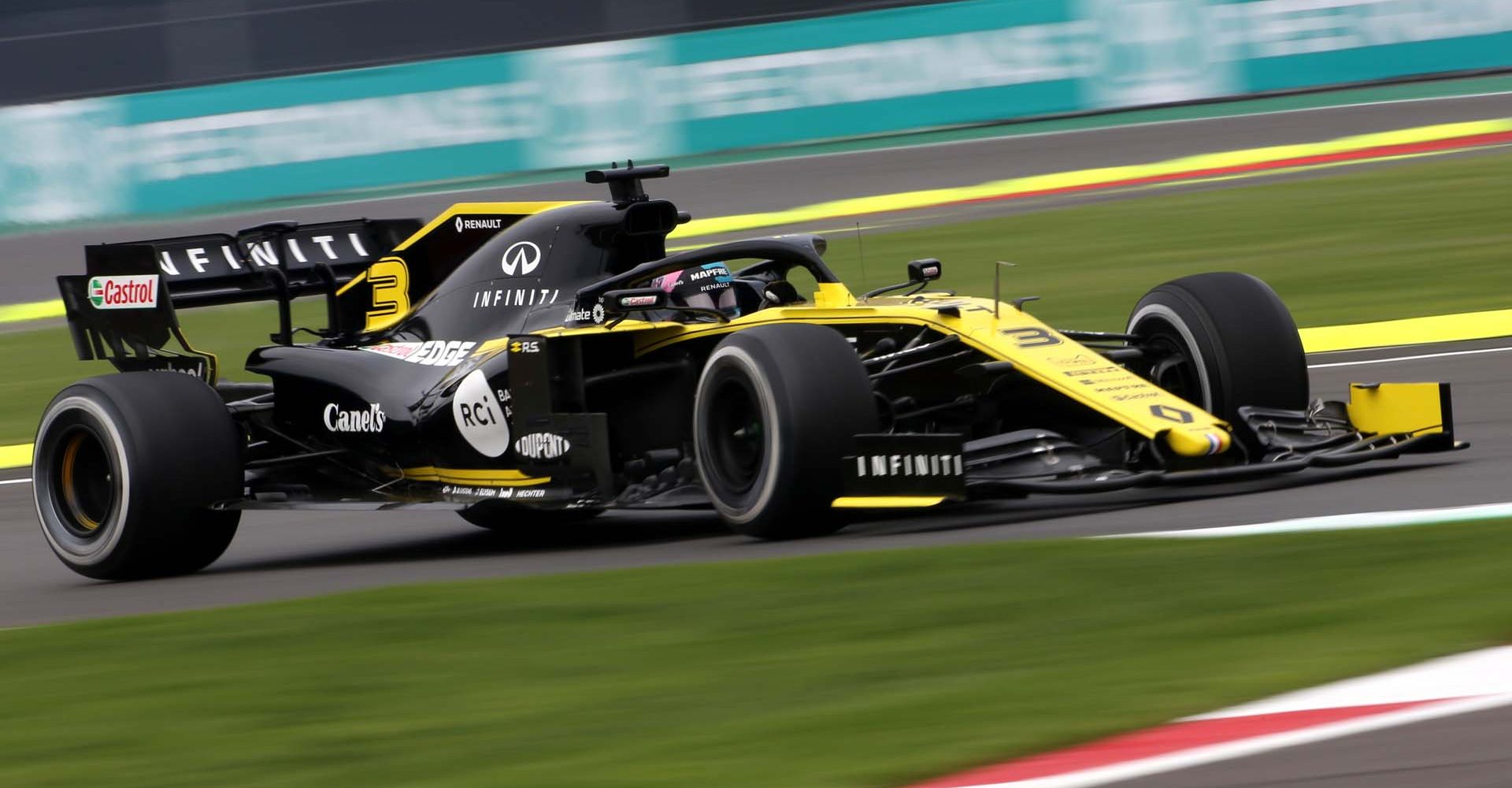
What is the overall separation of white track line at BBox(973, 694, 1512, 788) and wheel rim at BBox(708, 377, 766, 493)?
3.54m

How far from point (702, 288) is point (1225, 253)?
941cm

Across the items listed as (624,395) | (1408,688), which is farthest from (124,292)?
(1408,688)

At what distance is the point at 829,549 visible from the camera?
25.6ft

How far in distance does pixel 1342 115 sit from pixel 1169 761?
21.3 metres

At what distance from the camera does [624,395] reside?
902 cm

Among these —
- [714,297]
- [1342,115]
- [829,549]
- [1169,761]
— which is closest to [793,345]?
[829,549]

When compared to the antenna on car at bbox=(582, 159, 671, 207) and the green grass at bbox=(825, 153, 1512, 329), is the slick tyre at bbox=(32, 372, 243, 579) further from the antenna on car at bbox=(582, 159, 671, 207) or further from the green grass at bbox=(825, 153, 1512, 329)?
the green grass at bbox=(825, 153, 1512, 329)

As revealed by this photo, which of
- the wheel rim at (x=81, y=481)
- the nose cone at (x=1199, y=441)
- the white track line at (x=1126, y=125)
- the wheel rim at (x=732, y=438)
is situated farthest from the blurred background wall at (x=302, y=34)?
the nose cone at (x=1199, y=441)

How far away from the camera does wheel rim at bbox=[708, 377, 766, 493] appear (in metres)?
8.24

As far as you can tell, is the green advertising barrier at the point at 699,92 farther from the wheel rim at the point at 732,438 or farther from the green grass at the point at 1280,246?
the wheel rim at the point at 732,438

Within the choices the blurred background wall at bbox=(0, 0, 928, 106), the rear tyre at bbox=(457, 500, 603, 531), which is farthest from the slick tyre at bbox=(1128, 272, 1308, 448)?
the blurred background wall at bbox=(0, 0, 928, 106)

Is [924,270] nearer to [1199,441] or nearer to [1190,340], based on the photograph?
[1190,340]

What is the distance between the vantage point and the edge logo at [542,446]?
8.91 meters

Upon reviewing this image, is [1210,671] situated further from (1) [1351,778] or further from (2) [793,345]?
(2) [793,345]
